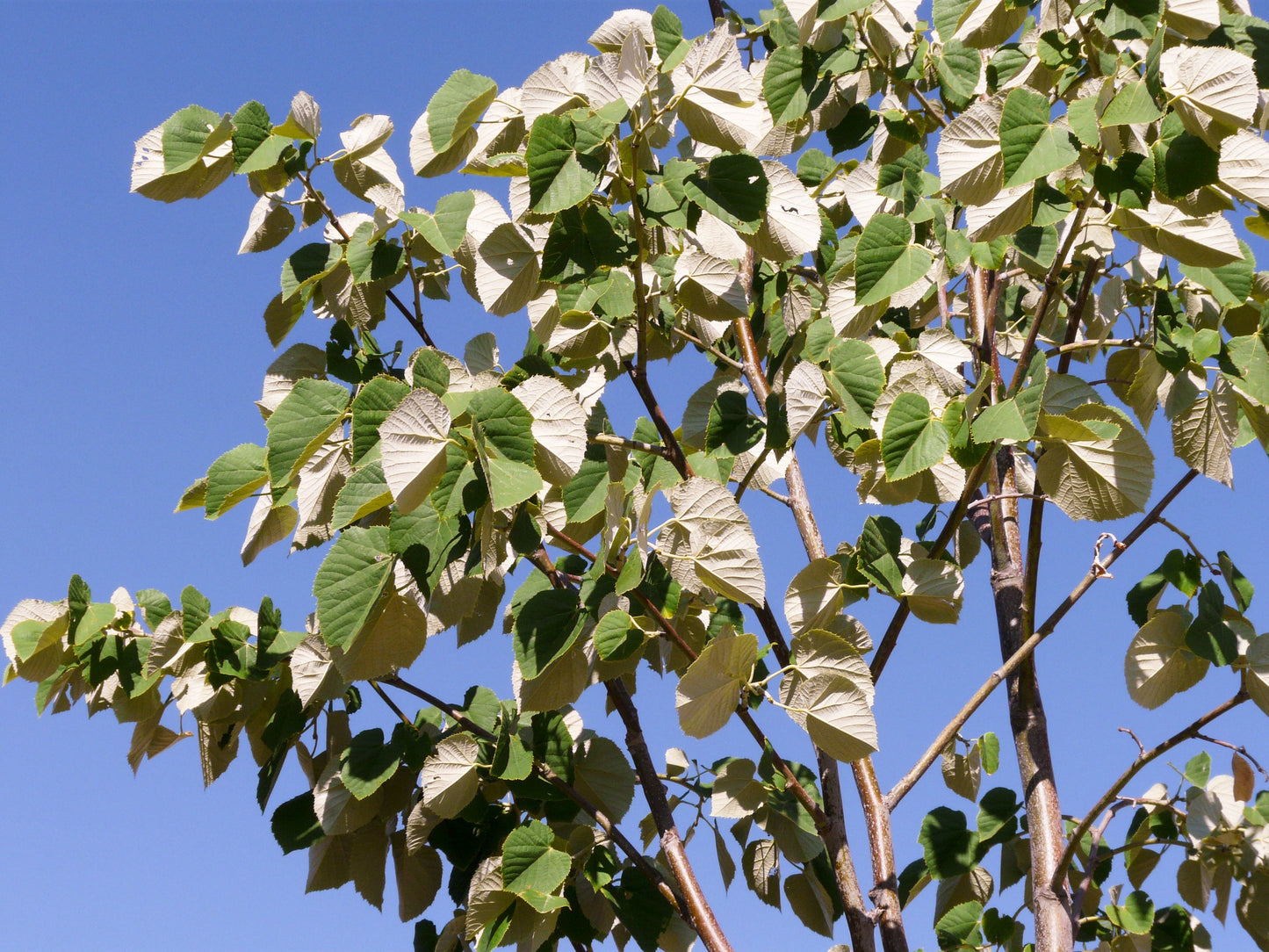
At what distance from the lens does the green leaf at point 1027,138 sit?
1185mm

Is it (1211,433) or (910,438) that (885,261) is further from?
(1211,433)

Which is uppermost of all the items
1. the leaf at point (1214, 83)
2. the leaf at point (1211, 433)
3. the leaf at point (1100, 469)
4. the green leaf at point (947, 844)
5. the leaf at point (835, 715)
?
the leaf at point (1214, 83)

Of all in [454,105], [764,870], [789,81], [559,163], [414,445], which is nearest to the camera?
[414,445]

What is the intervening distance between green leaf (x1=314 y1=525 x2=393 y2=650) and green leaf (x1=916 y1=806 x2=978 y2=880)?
1.01 metres

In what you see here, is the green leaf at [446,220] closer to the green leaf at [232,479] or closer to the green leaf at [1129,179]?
the green leaf at [232,479]

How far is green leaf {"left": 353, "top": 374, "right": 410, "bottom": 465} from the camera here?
119cm

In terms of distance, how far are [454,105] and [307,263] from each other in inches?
13.9

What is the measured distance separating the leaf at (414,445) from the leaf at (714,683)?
1.20 feet

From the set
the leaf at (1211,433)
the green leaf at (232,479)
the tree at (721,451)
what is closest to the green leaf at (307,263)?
the tree at (721,451)

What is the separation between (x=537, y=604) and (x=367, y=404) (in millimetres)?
314

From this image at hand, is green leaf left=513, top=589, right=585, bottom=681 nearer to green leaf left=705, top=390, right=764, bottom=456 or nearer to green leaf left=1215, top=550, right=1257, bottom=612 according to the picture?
green leaf left=705, top=390, right=764, bottom=456

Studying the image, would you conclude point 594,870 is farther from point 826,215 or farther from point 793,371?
point 826,215

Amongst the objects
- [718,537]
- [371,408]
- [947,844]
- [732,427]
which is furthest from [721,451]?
[947,844]

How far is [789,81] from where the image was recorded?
1.65m
